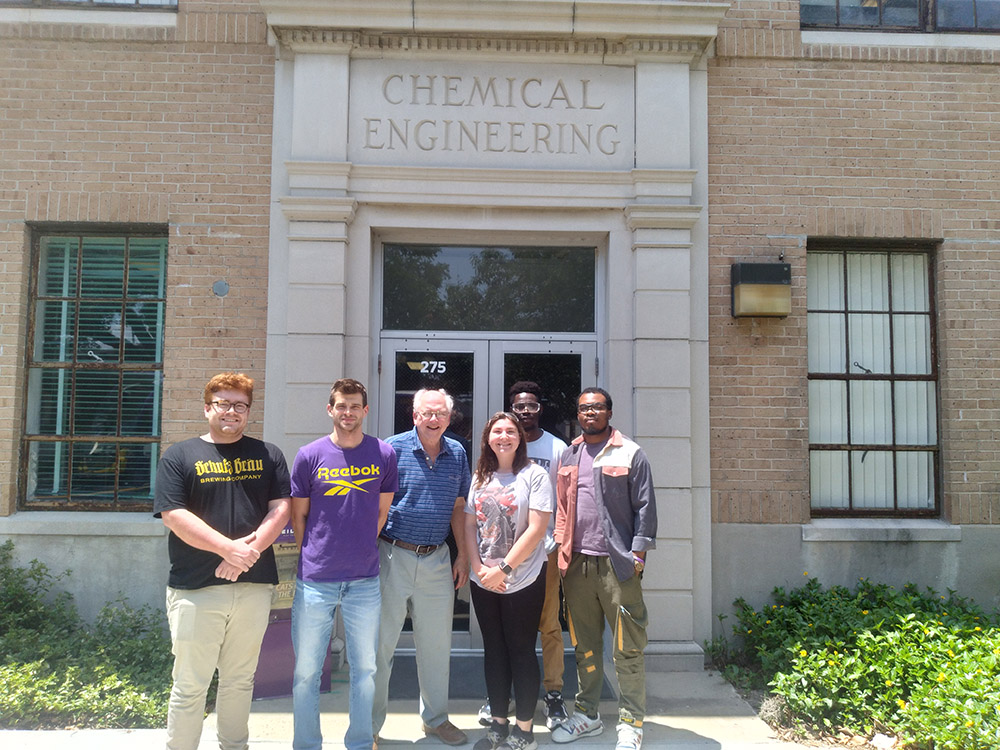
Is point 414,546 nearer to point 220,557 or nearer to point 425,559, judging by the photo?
point 425,559

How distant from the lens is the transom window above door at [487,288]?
5.95 meters

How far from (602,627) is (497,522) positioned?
3.21 ft

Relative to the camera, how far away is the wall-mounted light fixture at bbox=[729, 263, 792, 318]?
566 cm

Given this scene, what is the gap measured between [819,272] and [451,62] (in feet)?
11.7

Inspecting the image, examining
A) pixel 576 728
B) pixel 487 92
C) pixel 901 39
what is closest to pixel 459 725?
pixel 576 728

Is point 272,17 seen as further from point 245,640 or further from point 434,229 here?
point 245,640

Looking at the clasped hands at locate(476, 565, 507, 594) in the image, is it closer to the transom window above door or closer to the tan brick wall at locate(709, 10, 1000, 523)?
the transom window above door

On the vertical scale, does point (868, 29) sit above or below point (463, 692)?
above

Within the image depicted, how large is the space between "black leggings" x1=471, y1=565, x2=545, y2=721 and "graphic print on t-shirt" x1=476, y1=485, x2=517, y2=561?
23 centimetres

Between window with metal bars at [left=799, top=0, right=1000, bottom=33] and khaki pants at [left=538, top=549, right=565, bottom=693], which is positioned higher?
window with metal bars at [left=799, top=0, right=1000, bottom=33]

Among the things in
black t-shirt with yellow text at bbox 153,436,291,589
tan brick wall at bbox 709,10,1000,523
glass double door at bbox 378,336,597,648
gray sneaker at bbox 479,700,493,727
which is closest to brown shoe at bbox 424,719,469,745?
gray sneaker at bbox 479,700,493,727

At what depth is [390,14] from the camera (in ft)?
18.6

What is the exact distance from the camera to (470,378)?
19.2 ft

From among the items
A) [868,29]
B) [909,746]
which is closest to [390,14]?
[868,29]
